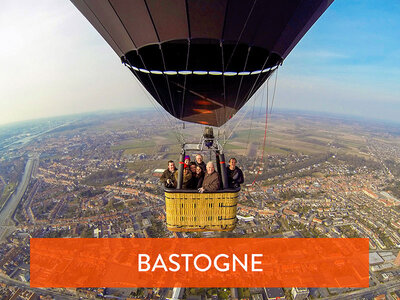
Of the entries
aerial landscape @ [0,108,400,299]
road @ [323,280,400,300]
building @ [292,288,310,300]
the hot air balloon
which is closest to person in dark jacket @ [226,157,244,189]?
the hot air balloon

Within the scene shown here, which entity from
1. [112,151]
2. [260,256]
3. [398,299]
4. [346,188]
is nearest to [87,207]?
[260,256]

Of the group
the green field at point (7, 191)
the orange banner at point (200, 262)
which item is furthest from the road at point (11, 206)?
the orange banner at point (200, 262)

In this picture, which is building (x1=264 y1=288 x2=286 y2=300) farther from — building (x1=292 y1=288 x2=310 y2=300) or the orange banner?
building (x1=292 y1=288 x2=310 y2=300)

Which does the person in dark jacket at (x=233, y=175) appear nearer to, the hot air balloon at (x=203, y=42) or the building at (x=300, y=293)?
the hot air balloon at (x=203, y=42)

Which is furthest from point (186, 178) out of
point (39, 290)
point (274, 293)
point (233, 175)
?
point (39, 290)

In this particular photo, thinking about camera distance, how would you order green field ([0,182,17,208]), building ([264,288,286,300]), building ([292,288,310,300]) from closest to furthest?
building ([264,288,286,300])
building ([292,288,310,300])
green field ([0,182,17,208])

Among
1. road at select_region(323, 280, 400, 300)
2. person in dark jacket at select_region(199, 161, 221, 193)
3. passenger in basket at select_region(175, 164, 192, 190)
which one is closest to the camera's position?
person in dark jacket at select_region(199, 161, 221, 193)

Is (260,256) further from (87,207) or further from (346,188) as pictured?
(346,188)
